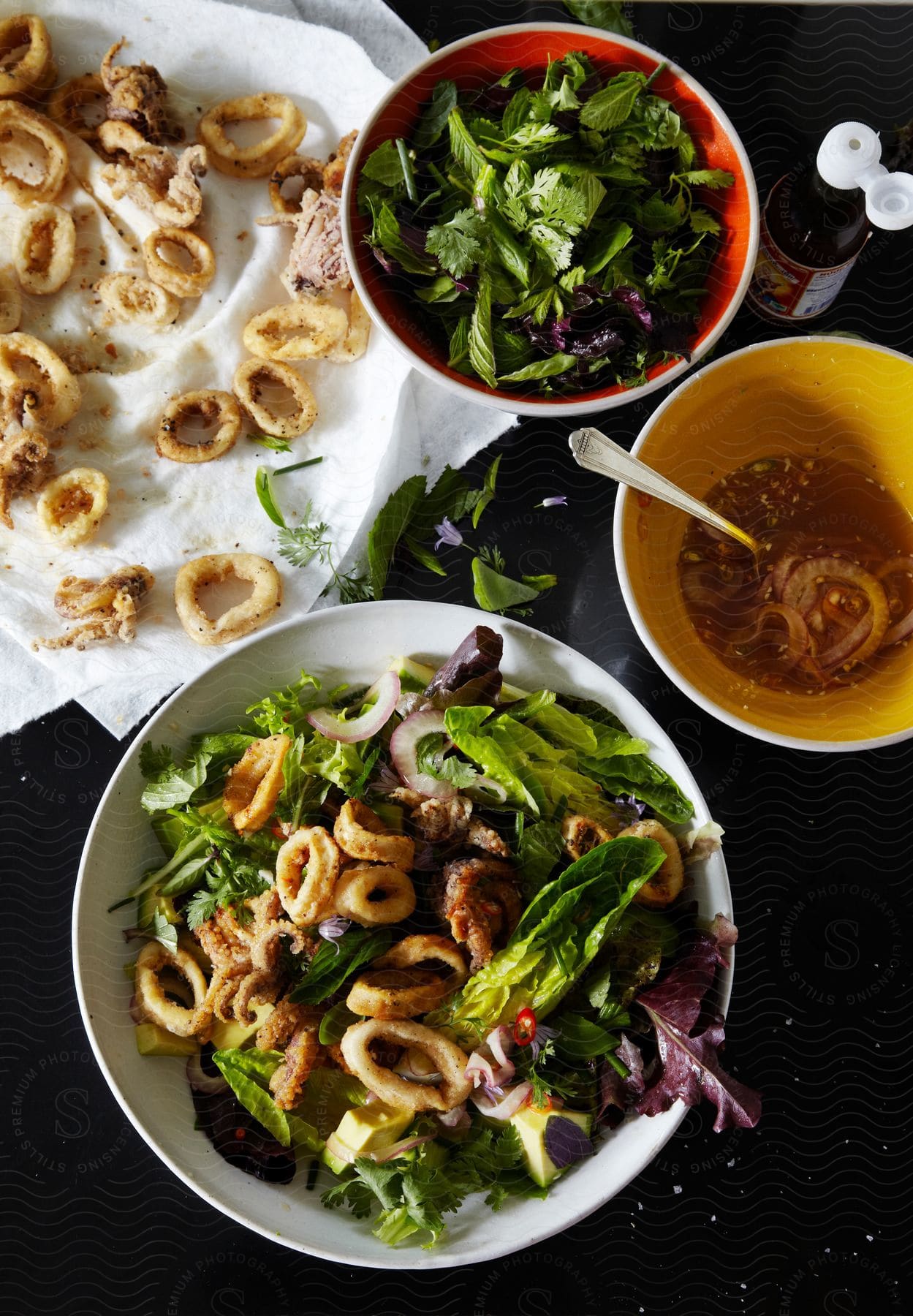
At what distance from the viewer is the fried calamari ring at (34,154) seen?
135 cm

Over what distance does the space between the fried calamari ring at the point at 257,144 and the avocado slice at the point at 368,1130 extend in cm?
120

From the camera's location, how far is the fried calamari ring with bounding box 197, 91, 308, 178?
4.47 feet

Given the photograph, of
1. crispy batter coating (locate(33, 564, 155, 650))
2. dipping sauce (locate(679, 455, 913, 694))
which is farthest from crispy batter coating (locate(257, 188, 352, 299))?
dipping sauce (locate(679, 455, 913, 694))

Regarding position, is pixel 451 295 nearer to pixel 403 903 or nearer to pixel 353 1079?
pixel 403 903

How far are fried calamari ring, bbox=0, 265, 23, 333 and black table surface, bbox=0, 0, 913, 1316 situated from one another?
540 mm

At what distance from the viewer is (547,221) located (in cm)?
110

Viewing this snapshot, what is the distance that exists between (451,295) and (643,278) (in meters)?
0.22

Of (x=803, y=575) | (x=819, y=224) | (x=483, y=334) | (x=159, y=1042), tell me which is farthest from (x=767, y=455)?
(x=159, y=1042)

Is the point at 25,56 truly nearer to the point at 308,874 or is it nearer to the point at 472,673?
the point at 472,673

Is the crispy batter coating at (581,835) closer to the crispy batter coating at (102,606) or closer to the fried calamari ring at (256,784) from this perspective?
the fried calamari ring at (256,784)

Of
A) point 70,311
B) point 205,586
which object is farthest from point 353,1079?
point 70,311

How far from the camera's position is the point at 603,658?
1353 millimetres

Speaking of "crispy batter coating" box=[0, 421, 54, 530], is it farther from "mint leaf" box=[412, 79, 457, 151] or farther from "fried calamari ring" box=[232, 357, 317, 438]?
"mint leaf" box=[412, 79, 457, 151]

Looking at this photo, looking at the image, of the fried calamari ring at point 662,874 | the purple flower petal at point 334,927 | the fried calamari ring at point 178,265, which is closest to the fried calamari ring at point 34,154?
the fried calamari ring at point 178,265
